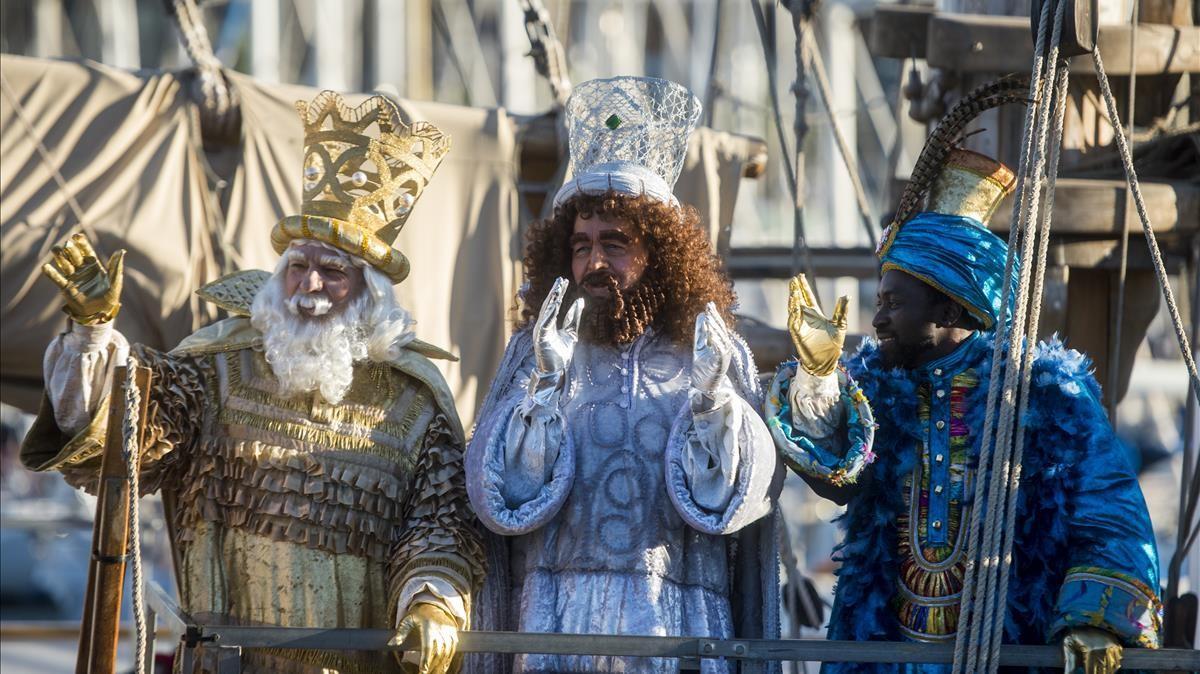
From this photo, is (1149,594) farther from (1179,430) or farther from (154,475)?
(1179,430)

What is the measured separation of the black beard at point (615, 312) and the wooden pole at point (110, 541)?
41.2 inches

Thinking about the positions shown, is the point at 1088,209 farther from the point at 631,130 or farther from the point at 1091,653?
the point at 1091,653

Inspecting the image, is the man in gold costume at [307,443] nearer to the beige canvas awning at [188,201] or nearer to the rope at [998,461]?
the rope at [998,461]

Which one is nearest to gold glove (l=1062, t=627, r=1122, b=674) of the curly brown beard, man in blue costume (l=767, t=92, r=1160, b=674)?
man in blue costume (l=767, t=92, r=1160, b=674)

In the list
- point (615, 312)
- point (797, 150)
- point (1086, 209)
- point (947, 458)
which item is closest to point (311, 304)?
point (615, 312)

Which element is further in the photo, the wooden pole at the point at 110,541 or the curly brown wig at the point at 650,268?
the curly brown wig at the point at 650,268

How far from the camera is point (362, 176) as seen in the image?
4223 mm

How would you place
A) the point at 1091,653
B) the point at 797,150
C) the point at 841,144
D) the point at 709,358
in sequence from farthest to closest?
the point at 841,144 < the point at 797,150 < the point at 709,358 < the point at 1091,653

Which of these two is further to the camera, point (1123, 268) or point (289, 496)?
point (1123, 268)

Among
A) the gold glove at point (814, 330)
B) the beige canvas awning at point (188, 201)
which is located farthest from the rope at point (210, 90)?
the gold glove at point (814, 330)

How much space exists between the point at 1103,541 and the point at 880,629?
511mm

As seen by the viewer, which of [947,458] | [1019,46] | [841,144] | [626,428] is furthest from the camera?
[841,144]

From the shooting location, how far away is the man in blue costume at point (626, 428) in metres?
3.86

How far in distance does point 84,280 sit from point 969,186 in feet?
6.50
